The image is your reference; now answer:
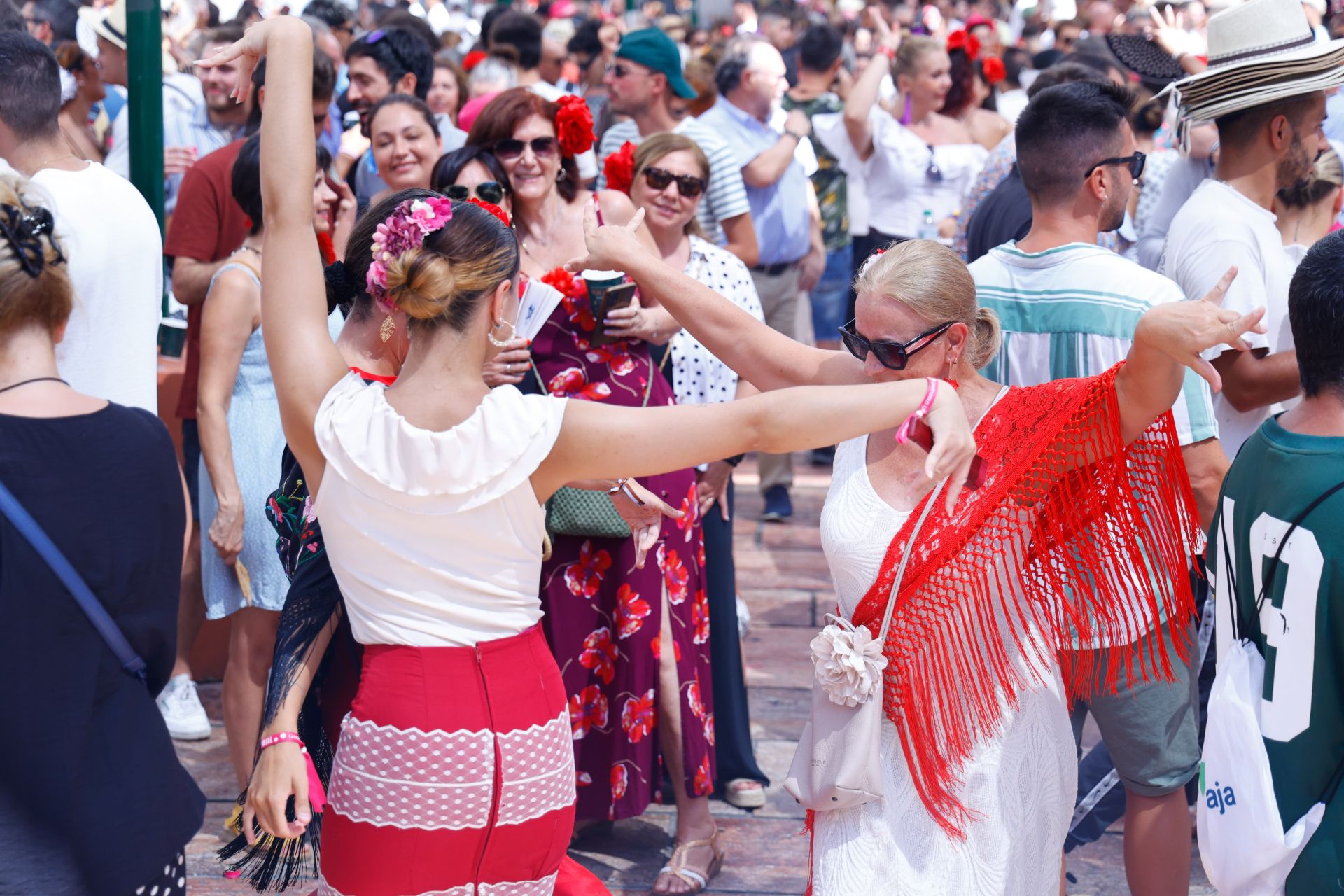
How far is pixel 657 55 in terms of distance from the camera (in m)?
6.26

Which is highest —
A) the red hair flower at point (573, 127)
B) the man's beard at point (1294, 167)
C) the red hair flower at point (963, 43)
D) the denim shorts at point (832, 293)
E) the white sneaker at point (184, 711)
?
the red hair flower at point (963, 43)

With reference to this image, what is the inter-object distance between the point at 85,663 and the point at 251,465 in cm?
222

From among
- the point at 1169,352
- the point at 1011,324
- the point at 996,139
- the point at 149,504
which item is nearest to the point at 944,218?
the point at 996,139

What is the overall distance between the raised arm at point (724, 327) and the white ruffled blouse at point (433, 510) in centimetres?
70

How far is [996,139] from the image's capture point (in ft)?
27.2

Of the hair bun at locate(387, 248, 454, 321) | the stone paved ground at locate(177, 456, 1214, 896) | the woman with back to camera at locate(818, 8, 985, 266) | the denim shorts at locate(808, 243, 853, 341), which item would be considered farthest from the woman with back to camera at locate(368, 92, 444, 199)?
the denim shorts at locate(808, 243, 853, 341)

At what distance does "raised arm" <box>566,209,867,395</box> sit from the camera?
2.86 m

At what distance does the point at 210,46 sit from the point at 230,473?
12.2 feet

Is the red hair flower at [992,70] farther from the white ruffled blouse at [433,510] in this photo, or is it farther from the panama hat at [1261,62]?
the white ruffled blouse at [433,510]

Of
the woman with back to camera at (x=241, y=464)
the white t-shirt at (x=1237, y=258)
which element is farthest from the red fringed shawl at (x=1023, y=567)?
the woman with back to camera at (x=241, y=464)

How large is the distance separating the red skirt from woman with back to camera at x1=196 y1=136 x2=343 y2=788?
180 centimetres

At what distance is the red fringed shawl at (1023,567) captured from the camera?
258 cm

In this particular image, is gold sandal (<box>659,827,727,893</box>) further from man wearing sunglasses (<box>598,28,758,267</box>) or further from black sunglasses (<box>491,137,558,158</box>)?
man wearing sunglasses (<box>598,28,758,267</box>)

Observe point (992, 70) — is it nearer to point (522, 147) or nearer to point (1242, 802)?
point (522, 147)
